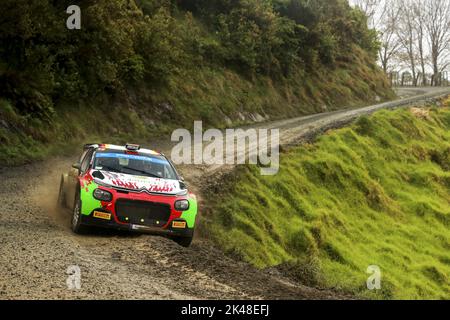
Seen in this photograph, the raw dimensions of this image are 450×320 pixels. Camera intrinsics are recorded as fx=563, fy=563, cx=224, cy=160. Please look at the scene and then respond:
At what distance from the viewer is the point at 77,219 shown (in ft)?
33.0

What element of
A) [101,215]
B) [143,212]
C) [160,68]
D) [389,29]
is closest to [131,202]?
[143,212]

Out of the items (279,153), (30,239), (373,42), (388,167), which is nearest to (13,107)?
(279,153)

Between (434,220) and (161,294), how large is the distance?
17726 millimetres

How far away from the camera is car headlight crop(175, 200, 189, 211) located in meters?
10.1

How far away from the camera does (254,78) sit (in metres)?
37.7

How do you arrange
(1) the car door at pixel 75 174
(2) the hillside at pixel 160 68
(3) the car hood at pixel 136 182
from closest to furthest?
(3) the car hood at pixel 136 182 < (1) the car door at pixel 75 174 < (2) the hillside at pixel 160 68

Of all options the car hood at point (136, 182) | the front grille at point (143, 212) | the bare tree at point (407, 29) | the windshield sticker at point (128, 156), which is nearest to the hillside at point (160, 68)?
the windshield sticker at point (128, 156)

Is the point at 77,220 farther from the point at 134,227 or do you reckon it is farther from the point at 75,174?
the point at 75,174

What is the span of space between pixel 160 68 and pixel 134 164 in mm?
16829

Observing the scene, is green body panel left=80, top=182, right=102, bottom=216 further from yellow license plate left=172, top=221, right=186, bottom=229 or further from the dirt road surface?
yellow license plate left=172, top=221, right=186, bottom=229

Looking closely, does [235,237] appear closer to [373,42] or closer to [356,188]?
[356,188]

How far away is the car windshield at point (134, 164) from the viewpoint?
10938 millimetres

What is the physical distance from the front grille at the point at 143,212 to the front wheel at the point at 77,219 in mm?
701

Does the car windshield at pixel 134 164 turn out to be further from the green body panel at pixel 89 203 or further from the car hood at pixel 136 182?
the green body panel at pixel 89 203
